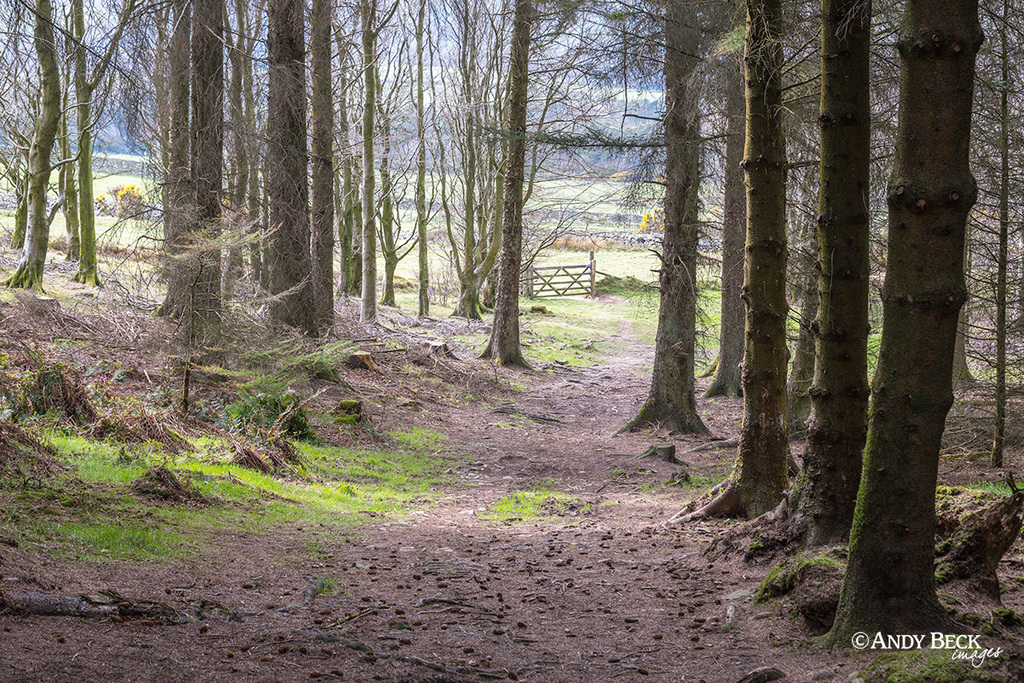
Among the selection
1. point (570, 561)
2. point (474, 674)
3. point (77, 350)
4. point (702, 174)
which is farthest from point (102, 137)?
point (474, 674)

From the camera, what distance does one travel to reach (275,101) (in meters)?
11.7

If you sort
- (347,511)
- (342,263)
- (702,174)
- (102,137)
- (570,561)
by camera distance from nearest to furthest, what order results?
1. (570,561)
2. (347,511)
3. (702,174)
4. (102,137)
5. (342,263)

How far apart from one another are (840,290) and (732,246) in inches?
330

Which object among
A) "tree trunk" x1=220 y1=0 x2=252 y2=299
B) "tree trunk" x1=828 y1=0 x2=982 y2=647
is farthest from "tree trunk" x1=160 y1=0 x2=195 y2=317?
"tree trunk" x1=828 y1=0 x2=982 y2=647

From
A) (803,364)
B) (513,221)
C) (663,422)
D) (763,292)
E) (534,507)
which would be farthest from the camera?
(513,221)

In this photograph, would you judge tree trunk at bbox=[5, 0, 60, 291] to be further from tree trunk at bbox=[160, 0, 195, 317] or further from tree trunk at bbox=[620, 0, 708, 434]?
tree trunk at bbox=[620, 0, 708, 434]

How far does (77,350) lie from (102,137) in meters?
9.86

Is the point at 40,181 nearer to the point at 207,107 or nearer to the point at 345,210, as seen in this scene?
the point at 207,107

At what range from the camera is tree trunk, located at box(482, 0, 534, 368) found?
1570 cm

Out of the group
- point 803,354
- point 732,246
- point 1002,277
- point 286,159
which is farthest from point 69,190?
point 1002,277

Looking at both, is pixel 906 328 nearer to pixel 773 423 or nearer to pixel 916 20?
pixel 916 20

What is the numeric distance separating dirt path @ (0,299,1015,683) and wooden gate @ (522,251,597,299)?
29611 millimetres

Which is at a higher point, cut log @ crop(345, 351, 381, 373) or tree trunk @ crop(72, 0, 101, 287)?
tree trunk @ crop(72, 0, 101, 287)

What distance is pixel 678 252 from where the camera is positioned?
10625 mm
